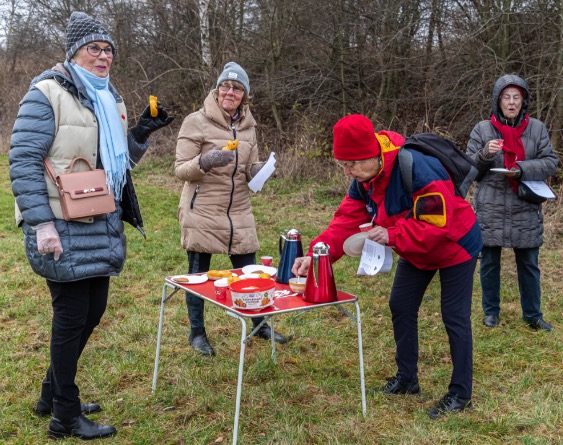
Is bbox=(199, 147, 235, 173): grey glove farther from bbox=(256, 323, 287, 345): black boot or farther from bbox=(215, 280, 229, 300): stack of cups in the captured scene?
bbox=(256, 323, 287, 345): black boot

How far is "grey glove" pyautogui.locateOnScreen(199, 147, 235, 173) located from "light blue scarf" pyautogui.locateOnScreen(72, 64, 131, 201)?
0.78m

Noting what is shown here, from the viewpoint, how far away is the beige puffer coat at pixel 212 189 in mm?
4012

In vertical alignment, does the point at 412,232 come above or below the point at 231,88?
below

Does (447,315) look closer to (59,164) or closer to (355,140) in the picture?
(355,140)

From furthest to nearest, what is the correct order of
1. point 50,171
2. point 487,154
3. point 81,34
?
point 487,154 → point 81,34 → point 50,171

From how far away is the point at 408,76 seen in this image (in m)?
11.1

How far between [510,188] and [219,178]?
2204 mm

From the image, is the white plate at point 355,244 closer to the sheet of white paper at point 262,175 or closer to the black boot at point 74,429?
the sheet of white paper at point 262,175

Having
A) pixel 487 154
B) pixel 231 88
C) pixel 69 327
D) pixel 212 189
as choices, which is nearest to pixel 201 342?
pixel 212 189

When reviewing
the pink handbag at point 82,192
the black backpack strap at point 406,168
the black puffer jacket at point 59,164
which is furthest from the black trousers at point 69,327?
the black backpack strap at point 406,168

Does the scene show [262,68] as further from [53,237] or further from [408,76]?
[53,237]

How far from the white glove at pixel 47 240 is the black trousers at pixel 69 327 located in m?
0.22

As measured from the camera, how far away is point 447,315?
328 centimetres

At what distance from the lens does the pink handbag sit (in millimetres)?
2756
